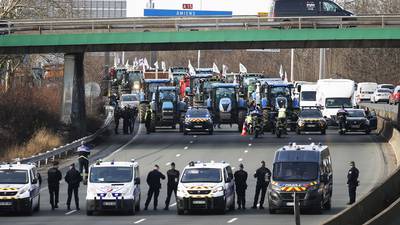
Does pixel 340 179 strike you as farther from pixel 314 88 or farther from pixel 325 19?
pixel 314 88

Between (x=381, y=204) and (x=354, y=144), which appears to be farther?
(x=354, y=144)

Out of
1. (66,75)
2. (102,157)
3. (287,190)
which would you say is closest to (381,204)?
(287,190)

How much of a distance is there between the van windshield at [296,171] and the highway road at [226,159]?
112cm

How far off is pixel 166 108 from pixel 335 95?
1070 cm

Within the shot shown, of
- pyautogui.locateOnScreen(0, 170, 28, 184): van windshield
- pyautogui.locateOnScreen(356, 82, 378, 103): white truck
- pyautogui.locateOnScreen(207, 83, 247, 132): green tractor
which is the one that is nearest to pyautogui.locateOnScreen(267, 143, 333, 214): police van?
pyautogui.locateOnScreen(0, 170, 28, 184): van windshield

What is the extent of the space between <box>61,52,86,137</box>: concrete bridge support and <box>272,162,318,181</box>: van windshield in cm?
2995

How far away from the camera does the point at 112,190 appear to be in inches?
1383

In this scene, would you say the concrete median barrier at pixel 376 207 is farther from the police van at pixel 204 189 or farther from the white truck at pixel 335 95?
the white truck at pixel 335 95

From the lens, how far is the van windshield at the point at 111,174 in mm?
35719

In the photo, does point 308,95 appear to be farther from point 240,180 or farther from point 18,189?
point 18,189

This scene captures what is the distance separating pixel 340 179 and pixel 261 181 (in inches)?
402

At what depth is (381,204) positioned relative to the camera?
28438 mm

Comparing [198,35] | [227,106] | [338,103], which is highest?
[198,35]

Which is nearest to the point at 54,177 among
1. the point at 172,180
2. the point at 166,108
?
the point at 172,180
